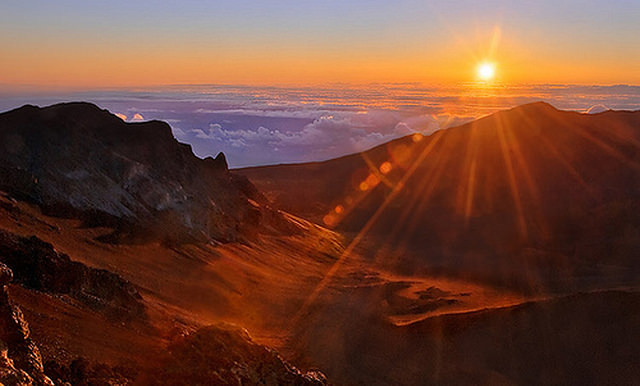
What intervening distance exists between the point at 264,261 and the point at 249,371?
59.2 ft

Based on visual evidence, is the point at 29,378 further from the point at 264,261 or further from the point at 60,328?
the point at 264,261

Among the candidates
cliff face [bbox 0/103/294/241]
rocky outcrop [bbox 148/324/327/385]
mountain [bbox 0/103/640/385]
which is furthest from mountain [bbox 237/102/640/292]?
rocky outcrop [bbox 148/324/327/385]

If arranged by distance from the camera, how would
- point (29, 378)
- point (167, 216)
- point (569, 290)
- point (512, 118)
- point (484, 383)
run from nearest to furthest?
point (29, 378)
point (484, 383)
point (167, 216)
point (569, 290)
point (512, 118)

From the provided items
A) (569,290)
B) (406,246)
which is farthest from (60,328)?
(406,246)

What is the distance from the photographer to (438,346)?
1988 centimetres

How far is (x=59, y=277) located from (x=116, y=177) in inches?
531

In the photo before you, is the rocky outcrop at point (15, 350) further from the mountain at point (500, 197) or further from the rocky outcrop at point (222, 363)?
the mountain at point (500, 197)

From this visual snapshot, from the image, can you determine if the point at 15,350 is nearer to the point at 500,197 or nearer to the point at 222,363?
the point at 222,363

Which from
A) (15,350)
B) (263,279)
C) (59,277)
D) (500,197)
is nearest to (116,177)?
(263,279)

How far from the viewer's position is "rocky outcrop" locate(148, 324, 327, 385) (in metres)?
11.8

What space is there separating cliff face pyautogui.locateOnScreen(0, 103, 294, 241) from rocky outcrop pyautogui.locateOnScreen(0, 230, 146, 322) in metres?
7.65

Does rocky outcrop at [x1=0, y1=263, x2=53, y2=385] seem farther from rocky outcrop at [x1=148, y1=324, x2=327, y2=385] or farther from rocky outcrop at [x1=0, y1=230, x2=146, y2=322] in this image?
rocky outcrop at [x1=0, y1=230, x2=146, y2=322]

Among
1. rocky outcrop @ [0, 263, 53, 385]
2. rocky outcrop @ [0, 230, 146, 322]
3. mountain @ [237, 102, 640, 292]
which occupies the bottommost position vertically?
mountain @ [237, 102, 640, 292]

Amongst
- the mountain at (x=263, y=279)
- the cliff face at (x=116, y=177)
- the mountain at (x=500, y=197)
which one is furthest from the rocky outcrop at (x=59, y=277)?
the mountain at (x=500, y=197)
